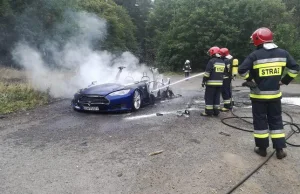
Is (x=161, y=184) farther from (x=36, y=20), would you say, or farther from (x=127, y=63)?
(x=36, y=20)

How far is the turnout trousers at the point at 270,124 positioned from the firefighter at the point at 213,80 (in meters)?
2.75

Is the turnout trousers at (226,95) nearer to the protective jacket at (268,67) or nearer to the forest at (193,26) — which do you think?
the protective jacket at (268,67)

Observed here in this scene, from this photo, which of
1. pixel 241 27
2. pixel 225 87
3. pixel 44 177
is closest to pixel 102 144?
pixel 44 177

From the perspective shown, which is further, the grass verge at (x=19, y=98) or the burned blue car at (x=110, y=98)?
the grass verge at (x=19, y=98)

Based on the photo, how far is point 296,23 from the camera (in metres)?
31.4

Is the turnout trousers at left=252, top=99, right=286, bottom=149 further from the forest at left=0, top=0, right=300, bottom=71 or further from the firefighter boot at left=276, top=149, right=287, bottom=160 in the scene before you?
the forest at left=0, top=0, right=300, bottom=71

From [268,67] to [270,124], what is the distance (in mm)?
946

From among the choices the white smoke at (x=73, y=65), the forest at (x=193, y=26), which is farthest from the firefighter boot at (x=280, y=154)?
the forest at (x=193, y=26)

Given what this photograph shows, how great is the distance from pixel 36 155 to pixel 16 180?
3.01 ft

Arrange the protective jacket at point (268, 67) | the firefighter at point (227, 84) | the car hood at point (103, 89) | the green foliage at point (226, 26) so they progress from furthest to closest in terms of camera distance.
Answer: the green foliage at point (226, 26) → the firefighter at point (227, 84) → the car hood at point (103, 89) → the protective jacket at point (268, 67)

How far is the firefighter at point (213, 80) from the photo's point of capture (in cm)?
757

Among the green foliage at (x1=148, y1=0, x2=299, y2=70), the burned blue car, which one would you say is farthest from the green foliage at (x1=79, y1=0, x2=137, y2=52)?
the burned blue car

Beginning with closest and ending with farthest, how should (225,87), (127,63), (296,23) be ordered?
(225,87) < (127,63) < (296,23)

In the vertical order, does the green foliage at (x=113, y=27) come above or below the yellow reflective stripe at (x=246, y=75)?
above
